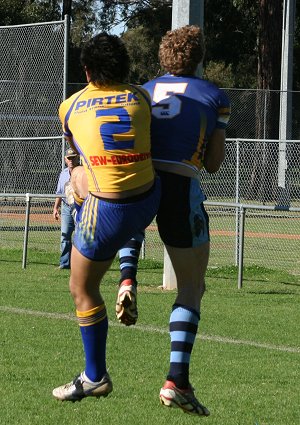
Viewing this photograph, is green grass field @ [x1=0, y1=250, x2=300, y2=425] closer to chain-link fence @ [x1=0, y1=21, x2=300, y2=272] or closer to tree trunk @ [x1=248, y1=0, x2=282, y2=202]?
chain-link fence @ [x1=0, y1=21, x2=300, y2=272]

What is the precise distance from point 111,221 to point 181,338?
37.2 inches

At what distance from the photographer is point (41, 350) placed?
1046cm

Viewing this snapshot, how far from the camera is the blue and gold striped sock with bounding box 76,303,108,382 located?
7023 mm

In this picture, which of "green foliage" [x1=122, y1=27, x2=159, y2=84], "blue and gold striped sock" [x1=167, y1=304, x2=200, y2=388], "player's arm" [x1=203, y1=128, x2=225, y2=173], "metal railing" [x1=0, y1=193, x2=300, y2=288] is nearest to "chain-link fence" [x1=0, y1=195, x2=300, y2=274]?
"metal railing" [x1=0, y1=193, x2=300, y2=288]

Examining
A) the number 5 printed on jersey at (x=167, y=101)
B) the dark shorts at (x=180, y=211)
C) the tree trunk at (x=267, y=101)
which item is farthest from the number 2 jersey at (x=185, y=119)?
the tree trunk at (x=267, y=101)

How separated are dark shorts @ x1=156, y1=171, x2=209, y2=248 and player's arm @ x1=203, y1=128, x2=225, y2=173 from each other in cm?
18

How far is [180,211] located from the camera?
23.0 ft

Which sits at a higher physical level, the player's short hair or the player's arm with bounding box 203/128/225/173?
the player's short hair

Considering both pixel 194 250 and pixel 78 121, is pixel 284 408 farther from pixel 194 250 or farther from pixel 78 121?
pixel 78 121

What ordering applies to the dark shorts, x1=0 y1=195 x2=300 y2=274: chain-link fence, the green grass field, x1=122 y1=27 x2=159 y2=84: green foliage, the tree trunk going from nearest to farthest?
the dark shorts
the green grass field
x1=0 y1=195 x2=300 y2=274: chain-link fence
the tree trunk
x1=122 y1=27 x2=159 y2=84: green foliage

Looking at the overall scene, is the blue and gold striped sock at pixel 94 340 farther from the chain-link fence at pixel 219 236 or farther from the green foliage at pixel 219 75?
the green foliage at pixel 219 75

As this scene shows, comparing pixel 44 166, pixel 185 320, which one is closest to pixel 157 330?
pixel 185 320

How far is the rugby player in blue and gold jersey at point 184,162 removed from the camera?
694 cm

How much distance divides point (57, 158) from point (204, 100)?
15.4 meters
